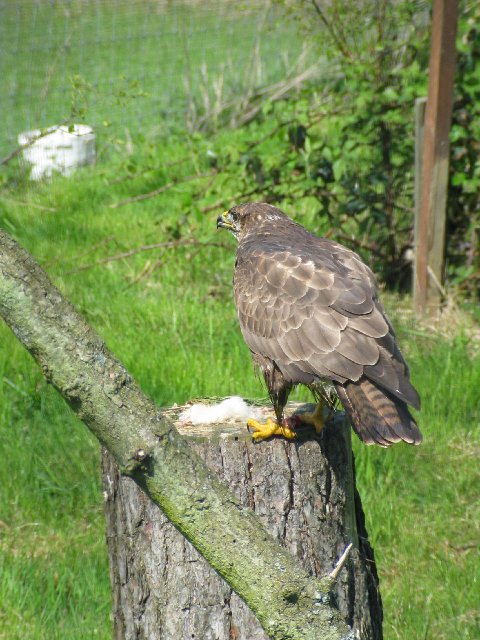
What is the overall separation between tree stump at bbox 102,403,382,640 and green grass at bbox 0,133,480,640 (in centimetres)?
70

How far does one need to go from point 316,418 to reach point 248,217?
1445mm

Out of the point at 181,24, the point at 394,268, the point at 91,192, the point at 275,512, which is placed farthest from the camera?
the point at 181,24

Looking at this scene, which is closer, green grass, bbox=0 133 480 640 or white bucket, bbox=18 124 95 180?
green grass, bbox=0 133 480 640

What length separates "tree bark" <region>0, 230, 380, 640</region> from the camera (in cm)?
164

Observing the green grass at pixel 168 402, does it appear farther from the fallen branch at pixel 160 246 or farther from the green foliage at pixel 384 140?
the green foliage at pixel 384 140

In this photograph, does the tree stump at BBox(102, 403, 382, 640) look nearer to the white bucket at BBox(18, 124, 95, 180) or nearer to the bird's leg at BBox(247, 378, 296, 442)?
the bird's leg at BBox(247, 378, 296, 442)

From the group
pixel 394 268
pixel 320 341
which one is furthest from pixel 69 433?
pixel 394 268

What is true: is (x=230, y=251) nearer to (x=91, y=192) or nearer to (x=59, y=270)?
(x=59, y=270)

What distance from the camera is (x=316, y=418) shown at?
323 centimetres

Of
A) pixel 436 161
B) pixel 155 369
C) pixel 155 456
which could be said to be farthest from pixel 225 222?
pixel 155 456

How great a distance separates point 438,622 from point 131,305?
304 centimetres

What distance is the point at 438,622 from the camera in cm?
362

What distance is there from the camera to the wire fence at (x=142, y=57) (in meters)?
9.34

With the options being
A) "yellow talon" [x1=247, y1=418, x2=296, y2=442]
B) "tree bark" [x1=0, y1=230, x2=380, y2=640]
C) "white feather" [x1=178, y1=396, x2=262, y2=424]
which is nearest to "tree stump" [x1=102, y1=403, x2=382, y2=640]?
"yellow talon" [x1=247, y1=418, x2=296, y2=442]
